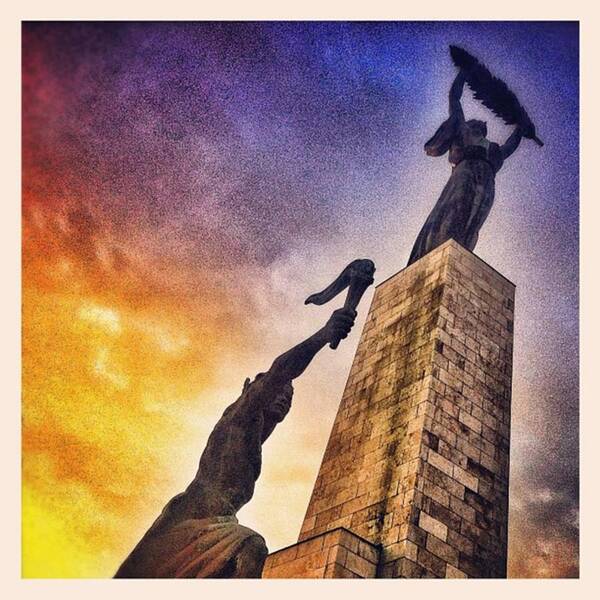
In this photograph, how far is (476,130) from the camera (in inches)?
440

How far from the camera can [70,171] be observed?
1086cm

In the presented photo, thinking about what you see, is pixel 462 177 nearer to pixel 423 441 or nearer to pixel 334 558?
pixel 423 441

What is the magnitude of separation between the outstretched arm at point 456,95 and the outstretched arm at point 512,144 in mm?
782

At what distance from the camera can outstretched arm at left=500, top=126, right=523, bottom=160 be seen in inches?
442

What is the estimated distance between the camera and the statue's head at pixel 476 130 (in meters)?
11.1

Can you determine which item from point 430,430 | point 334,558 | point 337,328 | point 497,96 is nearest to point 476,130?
point 497,96

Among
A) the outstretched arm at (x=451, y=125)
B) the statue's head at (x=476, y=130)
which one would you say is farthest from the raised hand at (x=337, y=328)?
the statue's head at (x=476, y=130)

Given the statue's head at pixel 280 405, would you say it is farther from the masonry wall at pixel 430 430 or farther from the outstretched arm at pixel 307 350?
the masonry wall at pixel 430 430

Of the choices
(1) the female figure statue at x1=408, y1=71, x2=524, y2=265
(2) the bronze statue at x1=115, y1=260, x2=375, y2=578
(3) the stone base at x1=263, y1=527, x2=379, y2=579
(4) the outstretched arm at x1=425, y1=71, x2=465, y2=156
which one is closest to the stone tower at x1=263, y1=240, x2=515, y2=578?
(3) the stone base at x1=263, y1=527, x2=379, y2=579

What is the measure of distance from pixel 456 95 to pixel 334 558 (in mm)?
6784

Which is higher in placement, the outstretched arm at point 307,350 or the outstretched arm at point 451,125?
the outstretched arm at point 451,125

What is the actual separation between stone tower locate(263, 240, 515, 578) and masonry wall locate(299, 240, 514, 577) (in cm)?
1
